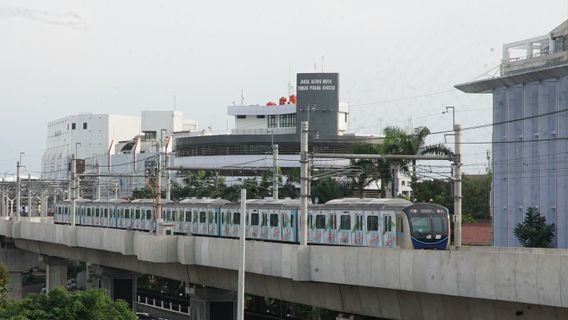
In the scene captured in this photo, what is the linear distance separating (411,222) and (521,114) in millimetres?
35582

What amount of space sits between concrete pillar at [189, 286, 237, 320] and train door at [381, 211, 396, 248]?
50.0 feet

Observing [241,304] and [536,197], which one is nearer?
[241,304]

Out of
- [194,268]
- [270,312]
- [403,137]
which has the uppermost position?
[403,137]

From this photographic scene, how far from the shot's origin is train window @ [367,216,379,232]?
4003 cm

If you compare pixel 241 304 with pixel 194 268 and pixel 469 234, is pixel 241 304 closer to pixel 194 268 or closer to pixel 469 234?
pixel 194 268

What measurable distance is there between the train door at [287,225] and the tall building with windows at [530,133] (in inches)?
1001

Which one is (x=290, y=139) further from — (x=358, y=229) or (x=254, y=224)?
(x=358, y=229)

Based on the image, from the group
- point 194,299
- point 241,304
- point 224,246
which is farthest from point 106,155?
point 241,304

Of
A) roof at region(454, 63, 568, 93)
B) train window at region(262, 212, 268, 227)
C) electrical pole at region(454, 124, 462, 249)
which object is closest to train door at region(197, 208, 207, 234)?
train window at region(262, 212, 268, 227)

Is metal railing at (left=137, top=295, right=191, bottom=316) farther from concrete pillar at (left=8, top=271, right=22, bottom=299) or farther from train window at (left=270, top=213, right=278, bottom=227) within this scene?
train window at (left=270, top=213, right=278, bottom=227)

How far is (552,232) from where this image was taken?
216 ft

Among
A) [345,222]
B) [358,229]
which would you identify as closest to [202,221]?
[345,222]

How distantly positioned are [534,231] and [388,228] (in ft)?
92.8

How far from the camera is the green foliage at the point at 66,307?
3841cm
